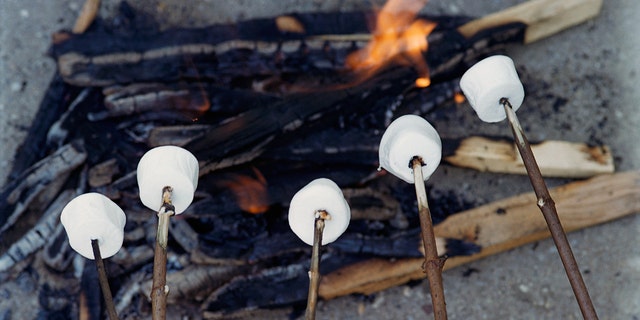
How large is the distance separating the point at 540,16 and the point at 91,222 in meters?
2.88

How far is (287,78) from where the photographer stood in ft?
11.8

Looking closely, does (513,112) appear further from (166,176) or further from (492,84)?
(166,176)

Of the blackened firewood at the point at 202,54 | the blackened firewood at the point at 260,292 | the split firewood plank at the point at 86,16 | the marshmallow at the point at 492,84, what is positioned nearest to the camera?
the marshmallow at the point at 492,84

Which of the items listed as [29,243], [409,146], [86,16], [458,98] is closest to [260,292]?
[29,243]

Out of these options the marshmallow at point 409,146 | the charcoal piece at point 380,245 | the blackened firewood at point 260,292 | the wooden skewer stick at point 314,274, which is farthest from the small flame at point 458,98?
the wooden skewer stick at point 314,274

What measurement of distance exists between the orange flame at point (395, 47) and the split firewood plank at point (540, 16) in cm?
26

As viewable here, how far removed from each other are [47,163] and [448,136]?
6.95ft

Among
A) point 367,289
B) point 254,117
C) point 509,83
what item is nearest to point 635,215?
point 367,289

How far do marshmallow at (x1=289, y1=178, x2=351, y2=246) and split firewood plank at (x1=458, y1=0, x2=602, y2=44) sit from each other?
205 centimetres

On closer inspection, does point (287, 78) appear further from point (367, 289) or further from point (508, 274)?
point (508, 274)

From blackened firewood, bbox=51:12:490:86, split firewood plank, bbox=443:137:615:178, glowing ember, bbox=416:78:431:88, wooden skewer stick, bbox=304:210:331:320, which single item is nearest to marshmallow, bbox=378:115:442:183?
wooden skewer stick, bbox=304:210:331:320

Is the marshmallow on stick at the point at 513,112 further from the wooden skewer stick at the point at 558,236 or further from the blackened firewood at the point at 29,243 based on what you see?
the blackened firewood at the point at 29,243

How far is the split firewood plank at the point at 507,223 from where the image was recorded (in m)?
3.06

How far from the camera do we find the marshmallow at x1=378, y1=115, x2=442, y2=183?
6.15ft
